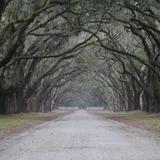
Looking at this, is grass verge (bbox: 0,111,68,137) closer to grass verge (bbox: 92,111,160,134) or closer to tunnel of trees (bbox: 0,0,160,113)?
tunnel of trees (bbox: 0,0,160,113)

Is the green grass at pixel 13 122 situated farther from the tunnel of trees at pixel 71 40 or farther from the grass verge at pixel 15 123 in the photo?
the tunnel of trees at pixel 71 40

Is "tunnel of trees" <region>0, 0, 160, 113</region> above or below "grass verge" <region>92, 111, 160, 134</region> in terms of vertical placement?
above

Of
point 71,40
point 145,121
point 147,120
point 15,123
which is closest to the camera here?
point 15,123

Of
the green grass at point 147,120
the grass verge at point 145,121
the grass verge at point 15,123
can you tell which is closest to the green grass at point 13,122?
the grass verge at point 15,123

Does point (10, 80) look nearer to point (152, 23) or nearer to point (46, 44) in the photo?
point (46, 44)

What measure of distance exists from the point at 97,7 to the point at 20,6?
A: 4.94 metres

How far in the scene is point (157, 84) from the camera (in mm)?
43281

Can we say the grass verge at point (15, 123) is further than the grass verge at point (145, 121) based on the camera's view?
No

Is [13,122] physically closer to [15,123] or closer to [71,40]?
[15,123]

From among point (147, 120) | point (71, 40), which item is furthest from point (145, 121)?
point (71, 40)

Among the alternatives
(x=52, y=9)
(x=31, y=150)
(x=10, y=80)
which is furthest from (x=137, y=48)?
(x=31, y=150)

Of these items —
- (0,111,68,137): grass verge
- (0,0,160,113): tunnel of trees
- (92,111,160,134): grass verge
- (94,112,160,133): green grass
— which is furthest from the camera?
(0,0,160,113): tunnel of trees

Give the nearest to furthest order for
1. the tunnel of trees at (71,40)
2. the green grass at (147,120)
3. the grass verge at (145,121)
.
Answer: the grass verge at (145,121) → the green grass at (147,120) → the tunnel of trees at (71,40)

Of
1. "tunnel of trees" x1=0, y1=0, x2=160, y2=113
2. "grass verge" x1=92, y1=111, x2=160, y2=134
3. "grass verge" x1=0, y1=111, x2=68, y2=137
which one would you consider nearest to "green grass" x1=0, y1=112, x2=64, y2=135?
"grass verge" x1=0, y1=111, x2=68, y2=137
